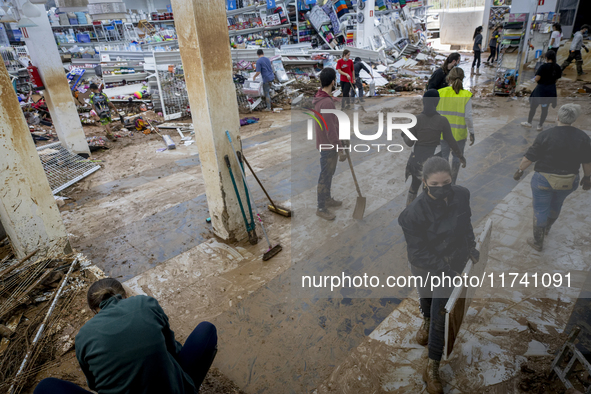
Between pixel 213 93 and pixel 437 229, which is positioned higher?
pixel 213 93

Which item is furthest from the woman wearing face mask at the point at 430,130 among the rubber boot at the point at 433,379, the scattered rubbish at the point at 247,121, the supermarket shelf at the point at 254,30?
the supermarket shelf at the point at 254,30

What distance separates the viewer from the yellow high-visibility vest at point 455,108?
4.61 metres

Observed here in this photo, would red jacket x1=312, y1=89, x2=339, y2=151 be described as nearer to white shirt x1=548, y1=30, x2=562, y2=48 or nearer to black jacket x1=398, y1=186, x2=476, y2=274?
black jacket x1=398, y1=186, x2=476, y2=274

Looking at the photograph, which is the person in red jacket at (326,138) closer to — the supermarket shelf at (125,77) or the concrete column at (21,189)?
the concrete column at (21,189)

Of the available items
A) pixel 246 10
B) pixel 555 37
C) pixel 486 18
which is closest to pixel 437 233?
pixel 555 37

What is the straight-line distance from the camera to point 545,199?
383 cm

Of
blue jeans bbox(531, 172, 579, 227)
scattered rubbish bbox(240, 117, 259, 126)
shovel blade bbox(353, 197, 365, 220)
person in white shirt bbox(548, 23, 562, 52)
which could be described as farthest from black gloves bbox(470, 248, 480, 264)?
→ person in white shirt bbox(548, 23, 562, 52)

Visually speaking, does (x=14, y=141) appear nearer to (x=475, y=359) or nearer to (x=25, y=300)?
(x=25, y=300)

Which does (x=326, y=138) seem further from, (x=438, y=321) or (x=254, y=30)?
(x=254, y=30)

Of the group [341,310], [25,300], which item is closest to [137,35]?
[25,300]

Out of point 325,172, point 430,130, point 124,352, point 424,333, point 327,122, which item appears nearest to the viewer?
point 124,352

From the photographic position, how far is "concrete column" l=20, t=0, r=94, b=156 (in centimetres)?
701

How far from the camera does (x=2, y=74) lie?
3746mm

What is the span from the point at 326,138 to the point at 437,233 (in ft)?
8.66
